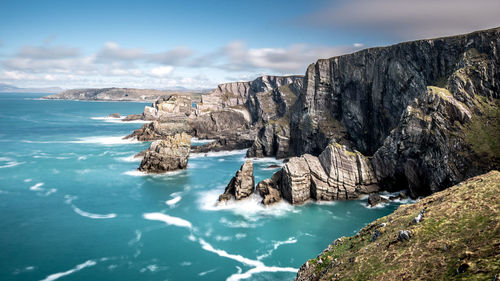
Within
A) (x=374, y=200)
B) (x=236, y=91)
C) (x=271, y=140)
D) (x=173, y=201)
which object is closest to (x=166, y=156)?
(x=173, y=201)

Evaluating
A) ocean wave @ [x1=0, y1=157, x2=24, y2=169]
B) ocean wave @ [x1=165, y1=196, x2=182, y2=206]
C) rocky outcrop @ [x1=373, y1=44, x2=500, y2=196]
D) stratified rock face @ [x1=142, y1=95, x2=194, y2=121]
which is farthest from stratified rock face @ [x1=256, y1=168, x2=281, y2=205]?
stratified rock face @ [x1=142, y1=95, x2=194, y2=121]

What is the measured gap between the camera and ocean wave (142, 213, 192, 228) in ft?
143

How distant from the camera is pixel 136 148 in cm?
9981

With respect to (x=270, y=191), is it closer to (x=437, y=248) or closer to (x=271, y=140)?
(x=437, y=248)

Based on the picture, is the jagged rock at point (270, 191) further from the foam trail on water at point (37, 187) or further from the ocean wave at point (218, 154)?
the foam trail on water at point (37, 187)

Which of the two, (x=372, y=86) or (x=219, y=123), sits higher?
(x=372, y=86)

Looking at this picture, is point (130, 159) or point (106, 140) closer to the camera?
point (130, 159)

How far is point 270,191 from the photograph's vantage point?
159ft

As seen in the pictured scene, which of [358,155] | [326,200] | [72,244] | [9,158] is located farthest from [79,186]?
[358,155]

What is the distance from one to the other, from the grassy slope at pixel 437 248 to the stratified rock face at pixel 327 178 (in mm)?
25740

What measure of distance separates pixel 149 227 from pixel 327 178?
28.3 meters

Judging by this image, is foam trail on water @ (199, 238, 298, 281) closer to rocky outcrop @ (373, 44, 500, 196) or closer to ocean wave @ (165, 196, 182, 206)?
ocean wave @ (165, 196, 182, 206)

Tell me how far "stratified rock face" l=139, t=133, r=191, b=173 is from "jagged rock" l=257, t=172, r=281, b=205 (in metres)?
28.6

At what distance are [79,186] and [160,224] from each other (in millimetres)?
27351
